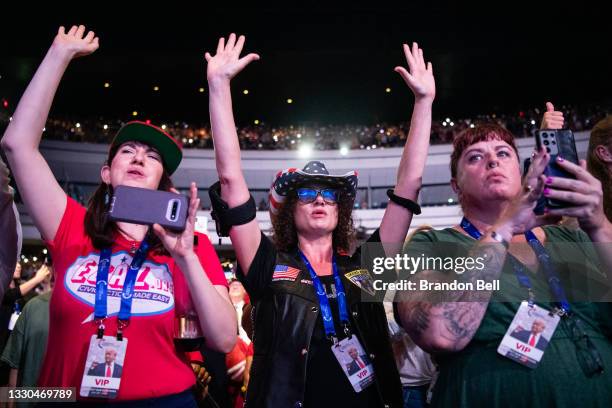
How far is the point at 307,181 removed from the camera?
99.0 inches

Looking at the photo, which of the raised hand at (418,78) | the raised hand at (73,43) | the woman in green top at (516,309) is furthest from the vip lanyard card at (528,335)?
the raised hand at (73,43)

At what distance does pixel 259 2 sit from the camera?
36.8ft

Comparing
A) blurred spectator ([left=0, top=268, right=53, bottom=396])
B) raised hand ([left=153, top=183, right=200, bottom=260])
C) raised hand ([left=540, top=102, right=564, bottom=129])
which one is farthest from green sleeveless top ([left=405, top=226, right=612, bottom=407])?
blurred spectator ([left=0, top=268, right=53, bottom=396])

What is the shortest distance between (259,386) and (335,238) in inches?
34.9

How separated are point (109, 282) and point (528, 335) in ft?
4.47

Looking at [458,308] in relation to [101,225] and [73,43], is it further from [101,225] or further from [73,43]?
[73,43]

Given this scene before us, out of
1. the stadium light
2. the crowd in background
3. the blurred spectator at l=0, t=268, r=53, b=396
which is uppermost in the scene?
the crowd in background

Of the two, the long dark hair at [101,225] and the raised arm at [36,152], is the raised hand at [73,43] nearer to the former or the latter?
the raised arm at [36,152]

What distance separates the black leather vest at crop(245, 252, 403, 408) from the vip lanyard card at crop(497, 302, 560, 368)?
2.22 ft

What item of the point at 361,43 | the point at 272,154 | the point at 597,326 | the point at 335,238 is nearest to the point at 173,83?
the point at 272,154

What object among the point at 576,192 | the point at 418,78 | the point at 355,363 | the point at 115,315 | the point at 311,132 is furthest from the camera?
the point at 311,132

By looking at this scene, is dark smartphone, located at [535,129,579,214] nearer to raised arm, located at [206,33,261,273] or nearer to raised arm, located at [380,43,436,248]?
raised arm, located at [380,43,436,248]

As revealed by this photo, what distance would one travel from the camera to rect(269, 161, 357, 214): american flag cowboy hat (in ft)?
8.19

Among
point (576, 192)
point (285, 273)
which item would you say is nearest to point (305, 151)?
point (285, 273)
